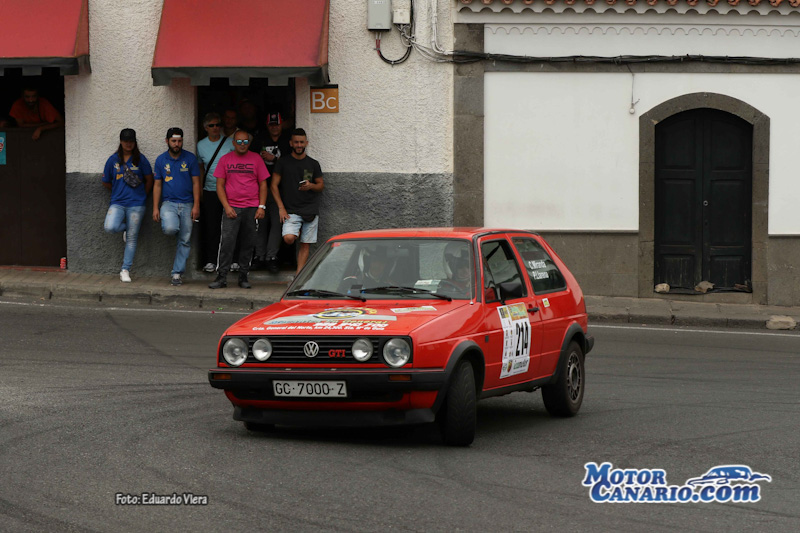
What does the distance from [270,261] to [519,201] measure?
12.5 feet

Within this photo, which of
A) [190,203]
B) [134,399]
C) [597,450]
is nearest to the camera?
[597,450]

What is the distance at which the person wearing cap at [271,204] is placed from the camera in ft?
57.7

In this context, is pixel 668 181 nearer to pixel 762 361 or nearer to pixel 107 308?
pixel 762 361

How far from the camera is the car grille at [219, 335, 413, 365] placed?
744 cm

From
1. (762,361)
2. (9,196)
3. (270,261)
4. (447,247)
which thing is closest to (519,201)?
(270,261)

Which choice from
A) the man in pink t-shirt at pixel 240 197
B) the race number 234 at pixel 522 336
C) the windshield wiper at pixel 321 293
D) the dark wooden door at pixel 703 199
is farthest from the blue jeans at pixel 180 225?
the race number 234 at pixel 522 336

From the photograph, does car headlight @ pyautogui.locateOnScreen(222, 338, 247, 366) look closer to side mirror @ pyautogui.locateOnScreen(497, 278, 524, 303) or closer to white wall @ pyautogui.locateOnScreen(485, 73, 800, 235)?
side mirror @ pyautogui.locateOnScreen(497, 278, 524, 303)

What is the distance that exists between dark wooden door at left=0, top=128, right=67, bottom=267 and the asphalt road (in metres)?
6.77

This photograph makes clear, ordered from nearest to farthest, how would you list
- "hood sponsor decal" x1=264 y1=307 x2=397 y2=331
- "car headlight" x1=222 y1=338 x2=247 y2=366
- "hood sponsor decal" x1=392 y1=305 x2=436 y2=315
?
"hood sponsor decal" x1=264 y1=307 x2=397 y2=331
"car headlight" x1=222 y1=338 x2=247 y2=366
"hood sponsor decal" x1=392 y1=305 x2=436 y2=315

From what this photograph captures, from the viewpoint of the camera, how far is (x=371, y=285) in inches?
332

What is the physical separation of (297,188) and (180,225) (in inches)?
68.4

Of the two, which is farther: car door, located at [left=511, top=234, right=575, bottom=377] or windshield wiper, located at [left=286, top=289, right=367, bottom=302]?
car door, located at [left=511, top=234, right=575, bottom=377]

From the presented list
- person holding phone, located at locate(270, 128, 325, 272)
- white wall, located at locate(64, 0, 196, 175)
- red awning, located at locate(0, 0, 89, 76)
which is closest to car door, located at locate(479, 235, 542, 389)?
person holding phone, located at locate(270, 128, 325, 272)

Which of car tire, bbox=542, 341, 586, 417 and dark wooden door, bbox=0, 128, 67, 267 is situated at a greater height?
dark wooden door, bbox=0, 128, 67, 267
